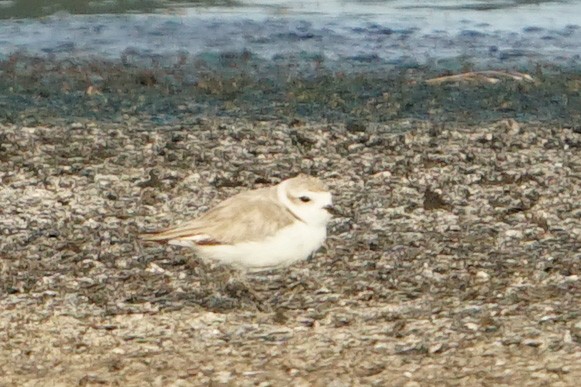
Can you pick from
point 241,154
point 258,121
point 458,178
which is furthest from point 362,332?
point 258,121

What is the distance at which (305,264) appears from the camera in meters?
8.85

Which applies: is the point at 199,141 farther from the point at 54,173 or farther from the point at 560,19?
the point at 560,19

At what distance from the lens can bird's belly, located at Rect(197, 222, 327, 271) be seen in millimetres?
7988

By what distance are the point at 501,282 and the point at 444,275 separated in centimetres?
33

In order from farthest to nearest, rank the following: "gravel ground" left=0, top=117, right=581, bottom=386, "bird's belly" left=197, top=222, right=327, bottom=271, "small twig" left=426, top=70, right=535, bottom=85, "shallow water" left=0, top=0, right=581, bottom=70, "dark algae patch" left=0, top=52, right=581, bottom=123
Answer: "shallow water" left=0, top=0, right=581, bottom=70, "small twig" left=426, top=70, right=535, bottom=85, "dark algae patch" left=0, top=52, right=581, bottom=123, "bird's belly" left=197, top=222, right=327, bottom=271, "gravel ground" left=0, top=117, right=581, bottom=386

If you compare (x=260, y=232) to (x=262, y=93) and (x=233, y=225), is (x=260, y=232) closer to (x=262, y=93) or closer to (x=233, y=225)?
(x=233, y=225)

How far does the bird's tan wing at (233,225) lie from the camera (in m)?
8.04

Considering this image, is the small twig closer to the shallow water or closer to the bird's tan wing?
the shallow water

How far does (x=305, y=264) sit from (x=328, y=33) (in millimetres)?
9414

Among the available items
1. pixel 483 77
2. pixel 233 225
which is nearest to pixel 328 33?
pixel 483 77

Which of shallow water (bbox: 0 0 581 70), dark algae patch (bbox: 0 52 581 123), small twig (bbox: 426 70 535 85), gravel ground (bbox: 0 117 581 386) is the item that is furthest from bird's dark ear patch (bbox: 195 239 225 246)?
shallow water (bbox: 0 0 581 70)

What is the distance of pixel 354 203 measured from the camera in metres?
10.3

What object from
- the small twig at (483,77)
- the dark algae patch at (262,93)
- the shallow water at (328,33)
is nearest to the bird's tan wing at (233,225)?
the dark algae patch at (262,93)

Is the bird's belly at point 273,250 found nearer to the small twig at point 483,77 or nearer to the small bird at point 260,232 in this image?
the small bird at point 260,232
